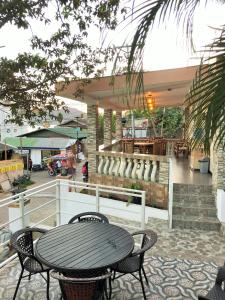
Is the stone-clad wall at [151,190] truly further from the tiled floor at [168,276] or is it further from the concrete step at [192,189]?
the tiled floor at [168,276]

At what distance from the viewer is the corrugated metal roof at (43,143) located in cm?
2233

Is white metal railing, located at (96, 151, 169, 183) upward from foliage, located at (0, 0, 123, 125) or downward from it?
downward

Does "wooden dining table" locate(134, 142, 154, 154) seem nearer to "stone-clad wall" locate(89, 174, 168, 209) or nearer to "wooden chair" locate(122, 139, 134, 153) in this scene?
"wooden chair" locate(122, 139, 134, 153)

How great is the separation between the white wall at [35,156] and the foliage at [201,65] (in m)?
23.7

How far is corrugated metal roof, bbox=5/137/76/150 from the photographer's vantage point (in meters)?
22.3

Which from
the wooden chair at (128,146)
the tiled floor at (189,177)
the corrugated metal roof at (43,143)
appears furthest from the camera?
the corrugated metal roof at (43,143)

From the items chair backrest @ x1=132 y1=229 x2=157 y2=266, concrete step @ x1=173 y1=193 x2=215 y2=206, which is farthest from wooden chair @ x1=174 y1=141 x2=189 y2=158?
chair backrest @ x1=132 y1=229 x2=157 y2=266

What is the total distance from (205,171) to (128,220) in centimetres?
353

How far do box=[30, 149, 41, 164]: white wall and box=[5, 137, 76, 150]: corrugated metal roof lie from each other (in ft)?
3.42

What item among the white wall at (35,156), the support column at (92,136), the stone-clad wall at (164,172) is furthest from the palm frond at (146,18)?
the white wall at (35,156)

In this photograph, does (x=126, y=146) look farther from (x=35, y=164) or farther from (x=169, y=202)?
(x=35, y=164)

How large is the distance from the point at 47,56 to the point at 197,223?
5144 mm

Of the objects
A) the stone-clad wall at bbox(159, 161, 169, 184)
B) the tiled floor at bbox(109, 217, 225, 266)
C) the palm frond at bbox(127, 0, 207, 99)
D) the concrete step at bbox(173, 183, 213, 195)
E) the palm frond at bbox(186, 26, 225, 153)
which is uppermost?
the palm frond at bbox(127, 0, 207, 99)

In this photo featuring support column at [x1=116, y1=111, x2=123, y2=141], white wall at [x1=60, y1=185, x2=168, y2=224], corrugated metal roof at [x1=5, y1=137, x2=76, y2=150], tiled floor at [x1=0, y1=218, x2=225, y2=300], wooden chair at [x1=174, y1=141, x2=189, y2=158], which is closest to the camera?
tiled floor at [x1=0, y1=218, x2=225, y2=300]
